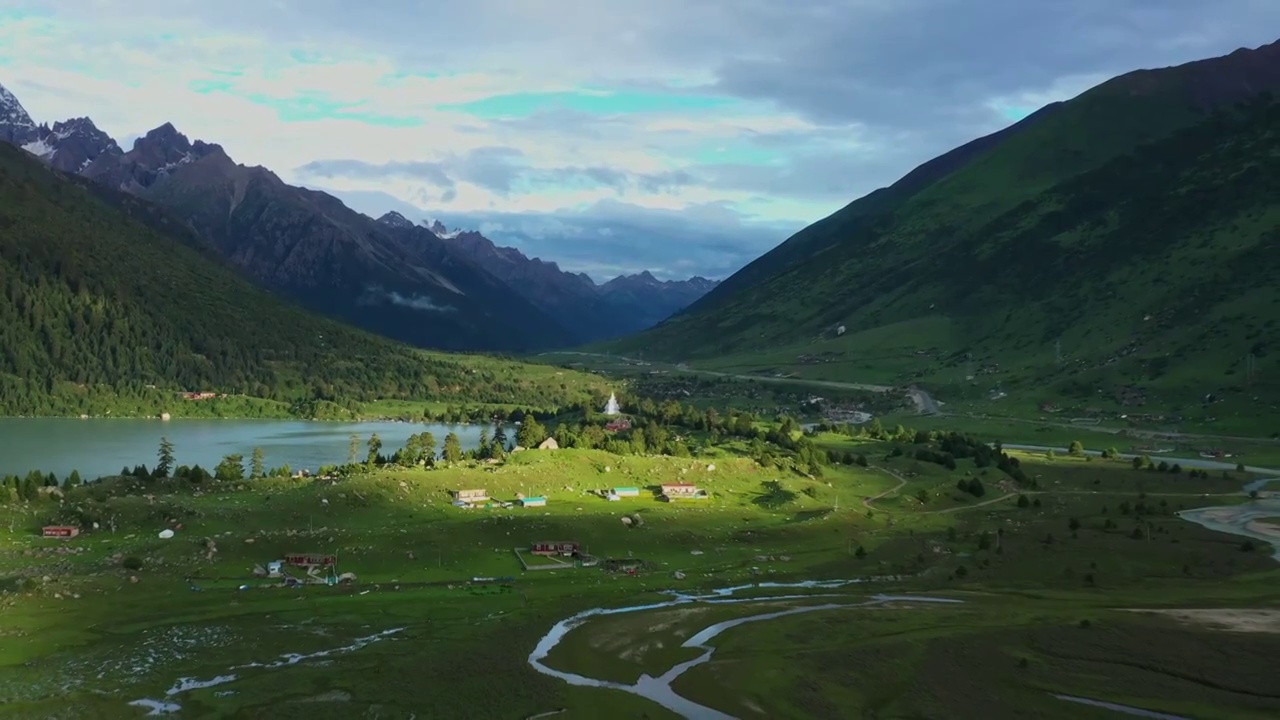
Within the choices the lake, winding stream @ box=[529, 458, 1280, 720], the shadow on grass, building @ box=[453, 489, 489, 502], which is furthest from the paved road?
building @ box=[453, 489, 489, 502]

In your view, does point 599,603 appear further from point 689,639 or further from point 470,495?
point 470,495

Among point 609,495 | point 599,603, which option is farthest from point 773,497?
point 599,603

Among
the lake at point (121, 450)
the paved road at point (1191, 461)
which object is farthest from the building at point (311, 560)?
the paved road at point (1191, 461)

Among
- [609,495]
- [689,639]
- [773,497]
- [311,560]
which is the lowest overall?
[689,639]

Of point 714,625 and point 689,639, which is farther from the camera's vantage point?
point 714,625

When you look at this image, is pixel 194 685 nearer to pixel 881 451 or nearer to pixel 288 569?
pixel 288 569

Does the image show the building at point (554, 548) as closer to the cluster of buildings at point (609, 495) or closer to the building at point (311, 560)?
the cluster of buildings at point (609, 495)

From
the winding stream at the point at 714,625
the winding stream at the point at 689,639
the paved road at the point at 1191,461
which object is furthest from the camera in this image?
the paved road at the point at 1191,461

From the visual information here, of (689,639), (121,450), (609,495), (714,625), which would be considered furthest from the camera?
(121,450)
